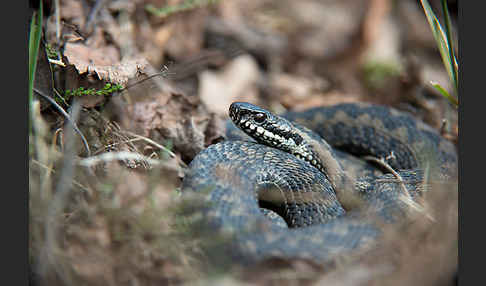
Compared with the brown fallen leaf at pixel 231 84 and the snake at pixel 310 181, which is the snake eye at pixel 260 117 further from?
the brown fallen leaf at pixel 231 84

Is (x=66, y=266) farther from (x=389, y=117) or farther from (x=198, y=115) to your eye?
(x=389, y=117)

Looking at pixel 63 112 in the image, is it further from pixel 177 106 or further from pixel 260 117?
pixel 260 117

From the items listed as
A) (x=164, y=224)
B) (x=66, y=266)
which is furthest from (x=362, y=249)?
(x=66, y=266)

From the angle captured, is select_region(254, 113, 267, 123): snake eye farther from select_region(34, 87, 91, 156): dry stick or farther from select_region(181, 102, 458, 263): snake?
select_region(34, 87, 91, 156): dry stick

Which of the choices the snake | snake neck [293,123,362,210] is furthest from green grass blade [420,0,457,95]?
snake neck [293,123,362,210]

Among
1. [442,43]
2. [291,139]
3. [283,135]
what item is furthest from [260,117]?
[442,43]
